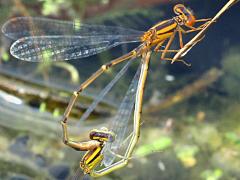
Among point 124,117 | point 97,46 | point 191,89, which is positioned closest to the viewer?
point 124,117

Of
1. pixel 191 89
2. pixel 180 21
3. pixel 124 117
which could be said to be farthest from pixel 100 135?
pixel 191 89

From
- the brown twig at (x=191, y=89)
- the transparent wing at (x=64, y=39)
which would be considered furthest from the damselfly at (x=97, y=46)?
the brown twig at (x=191, y=89)

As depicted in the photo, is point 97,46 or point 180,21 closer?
point 180,21

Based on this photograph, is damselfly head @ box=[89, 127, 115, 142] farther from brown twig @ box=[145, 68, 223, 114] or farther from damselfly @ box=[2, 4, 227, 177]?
brown twig @ box=[145, 68, 223, 114]

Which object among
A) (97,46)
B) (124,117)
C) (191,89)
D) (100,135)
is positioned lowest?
(100,135)

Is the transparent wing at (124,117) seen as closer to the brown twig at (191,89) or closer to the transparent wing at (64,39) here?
the transparent wing at (64,39)

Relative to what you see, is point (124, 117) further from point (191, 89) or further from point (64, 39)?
point (191, 89)

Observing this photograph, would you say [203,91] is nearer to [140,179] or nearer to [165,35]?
[140,179]

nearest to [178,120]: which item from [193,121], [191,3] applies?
[193,121]

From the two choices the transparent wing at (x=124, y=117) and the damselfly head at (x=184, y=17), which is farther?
the transparent wing at (x=124, y=117)
